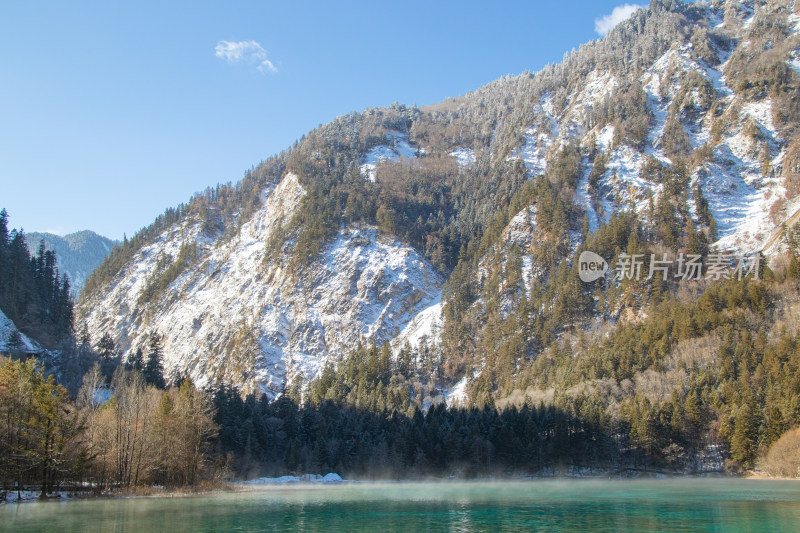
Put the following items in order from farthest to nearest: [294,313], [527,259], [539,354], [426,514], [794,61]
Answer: [794,61], [294,313], [527,259], [539,354], [426,514]

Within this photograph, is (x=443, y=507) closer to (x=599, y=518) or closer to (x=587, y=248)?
(x=599, y=518)

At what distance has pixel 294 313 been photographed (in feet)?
582

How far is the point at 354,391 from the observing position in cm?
13275

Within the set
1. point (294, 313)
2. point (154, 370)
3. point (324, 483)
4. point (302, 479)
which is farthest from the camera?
point (294, 313)

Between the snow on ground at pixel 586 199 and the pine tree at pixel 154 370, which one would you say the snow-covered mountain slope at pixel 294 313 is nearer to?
the pine tree at pixel 154 370

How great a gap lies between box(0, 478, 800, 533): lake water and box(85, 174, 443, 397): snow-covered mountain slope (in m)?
106

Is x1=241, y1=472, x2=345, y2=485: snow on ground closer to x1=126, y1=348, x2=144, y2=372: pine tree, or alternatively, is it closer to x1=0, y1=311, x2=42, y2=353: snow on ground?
x1=126, y1=348, x2=144, y2=372: pine tree

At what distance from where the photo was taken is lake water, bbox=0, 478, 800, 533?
3588 centimetres

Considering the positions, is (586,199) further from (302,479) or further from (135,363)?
(135,363)

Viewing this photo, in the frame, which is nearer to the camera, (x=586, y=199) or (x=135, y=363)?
(x=135, y=363)

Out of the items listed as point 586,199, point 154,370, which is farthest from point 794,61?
point 154,370

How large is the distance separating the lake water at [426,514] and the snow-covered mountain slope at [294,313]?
106059mm

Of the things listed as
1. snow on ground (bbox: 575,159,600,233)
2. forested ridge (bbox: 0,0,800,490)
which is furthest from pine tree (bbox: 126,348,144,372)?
snow on ground (bbox: 575,159,600,233)

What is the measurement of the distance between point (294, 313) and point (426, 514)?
137m
